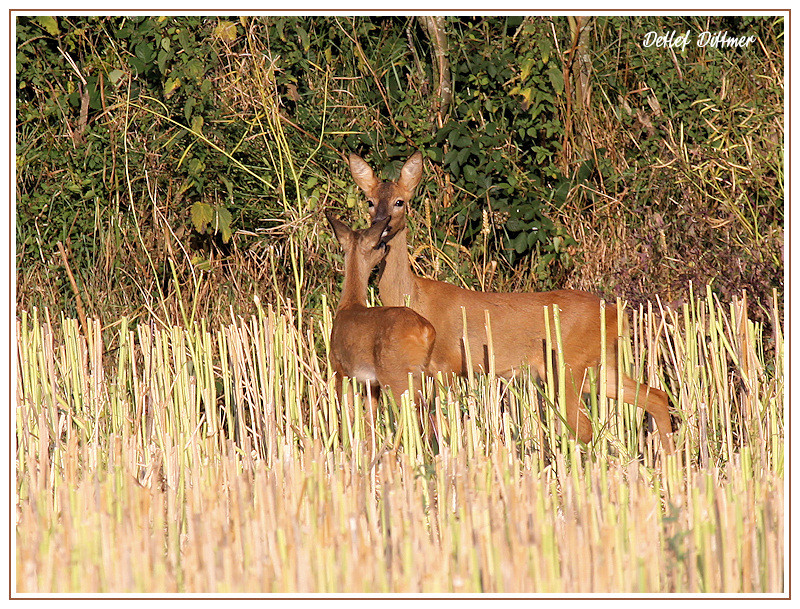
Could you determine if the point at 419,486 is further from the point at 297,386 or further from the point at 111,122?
the point at 111,122

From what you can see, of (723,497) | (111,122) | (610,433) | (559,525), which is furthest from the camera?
(111,122)

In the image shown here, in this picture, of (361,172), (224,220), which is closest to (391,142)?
(361,172)

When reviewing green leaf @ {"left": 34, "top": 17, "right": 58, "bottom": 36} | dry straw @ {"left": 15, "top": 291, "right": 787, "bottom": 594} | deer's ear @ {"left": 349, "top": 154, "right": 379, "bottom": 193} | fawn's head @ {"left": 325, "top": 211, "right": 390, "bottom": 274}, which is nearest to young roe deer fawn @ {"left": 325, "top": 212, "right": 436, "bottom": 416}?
fawn's head @ {"left": 325, "top": 211, "right": 390, "bottom": 274}

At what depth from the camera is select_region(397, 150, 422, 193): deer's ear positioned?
19.6 ft

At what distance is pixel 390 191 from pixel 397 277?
0.48m

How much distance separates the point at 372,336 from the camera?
475 cm

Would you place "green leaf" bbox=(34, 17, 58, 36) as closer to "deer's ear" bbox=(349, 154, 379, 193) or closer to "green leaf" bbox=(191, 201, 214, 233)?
"green leaf" bbox=(191, 201, 214, 233)

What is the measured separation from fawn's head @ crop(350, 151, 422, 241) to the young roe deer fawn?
1.87 feet

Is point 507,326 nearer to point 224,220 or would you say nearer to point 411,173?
point 411,173

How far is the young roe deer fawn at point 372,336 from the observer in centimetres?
473
